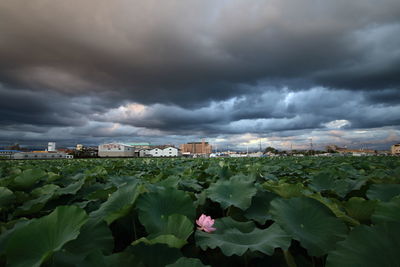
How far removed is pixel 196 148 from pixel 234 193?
140280 millimetres

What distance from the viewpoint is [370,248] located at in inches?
23.4

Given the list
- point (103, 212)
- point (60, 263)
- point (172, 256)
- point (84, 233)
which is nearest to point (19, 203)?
point (103, 212)

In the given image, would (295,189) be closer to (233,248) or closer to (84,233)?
(233,248)

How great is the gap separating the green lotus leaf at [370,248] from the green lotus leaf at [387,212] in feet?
1.28

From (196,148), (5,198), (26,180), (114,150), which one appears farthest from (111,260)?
(196,148)

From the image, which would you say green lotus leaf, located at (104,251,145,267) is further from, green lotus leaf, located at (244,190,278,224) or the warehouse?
the warehouse

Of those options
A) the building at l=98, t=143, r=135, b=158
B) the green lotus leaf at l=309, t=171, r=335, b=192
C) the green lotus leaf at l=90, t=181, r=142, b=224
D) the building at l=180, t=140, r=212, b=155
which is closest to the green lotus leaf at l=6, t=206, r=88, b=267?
the green lotus leaf at l=90, t=181, r=142, b=224

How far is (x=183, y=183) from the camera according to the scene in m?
2.02

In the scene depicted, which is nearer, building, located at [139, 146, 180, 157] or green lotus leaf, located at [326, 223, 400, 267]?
green lotus leaf, located at [326, 223, 400, 267]

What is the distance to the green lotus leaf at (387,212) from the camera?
88cm

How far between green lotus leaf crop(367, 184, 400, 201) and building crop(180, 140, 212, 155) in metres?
128

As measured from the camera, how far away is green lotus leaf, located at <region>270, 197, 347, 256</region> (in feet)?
2.72

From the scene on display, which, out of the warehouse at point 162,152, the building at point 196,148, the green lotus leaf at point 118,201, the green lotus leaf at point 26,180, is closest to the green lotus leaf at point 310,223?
the green lotus leaf at point 118,201

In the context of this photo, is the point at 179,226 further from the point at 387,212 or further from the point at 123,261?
the point at 387,212
